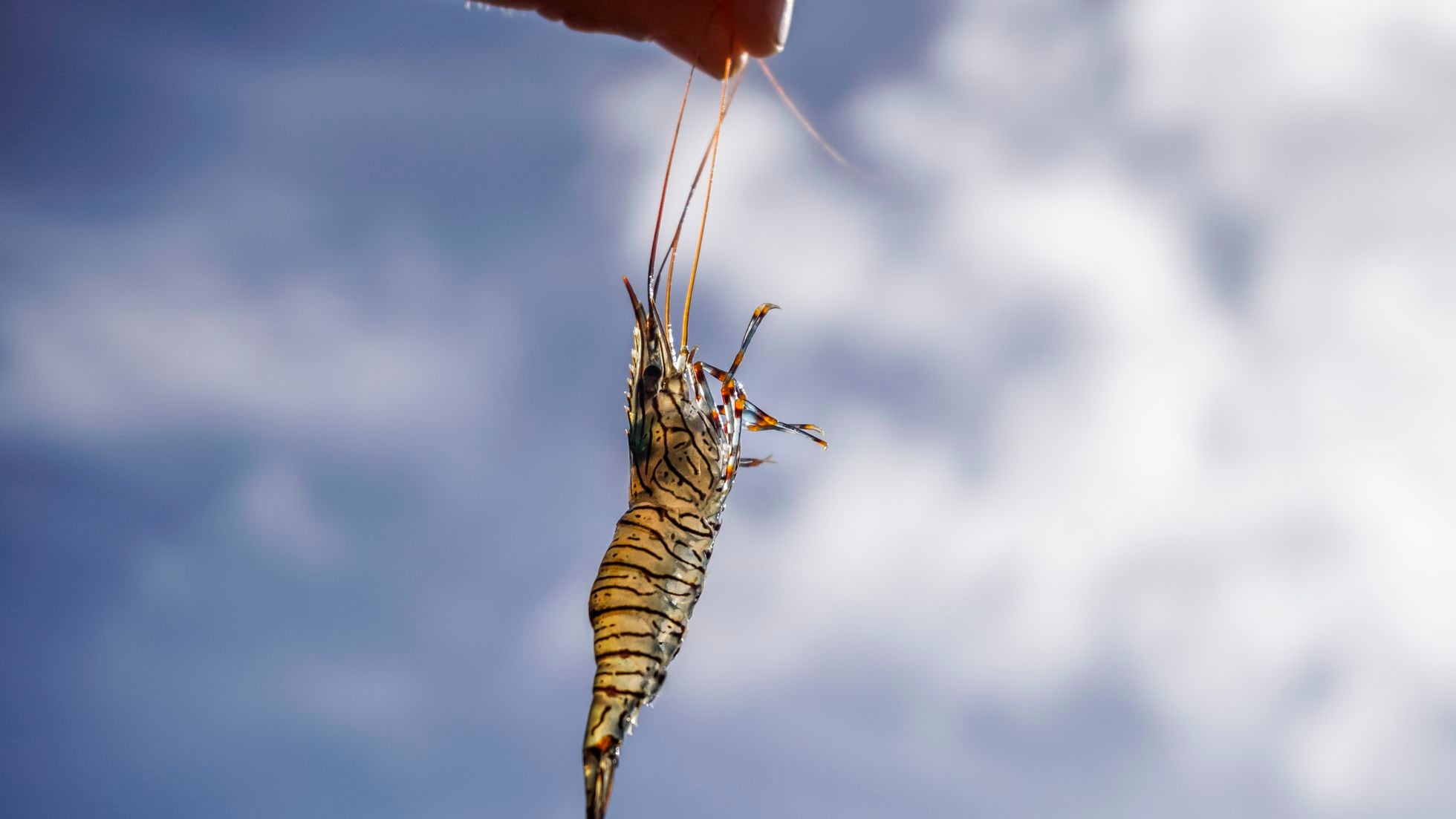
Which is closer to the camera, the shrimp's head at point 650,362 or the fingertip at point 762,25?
the fingertip at point 762,25

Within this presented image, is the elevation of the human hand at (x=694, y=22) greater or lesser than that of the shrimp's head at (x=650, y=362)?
greater

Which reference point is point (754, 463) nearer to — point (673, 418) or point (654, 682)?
point (673, 418)

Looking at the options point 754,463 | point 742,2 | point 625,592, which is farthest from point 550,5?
point 625,592

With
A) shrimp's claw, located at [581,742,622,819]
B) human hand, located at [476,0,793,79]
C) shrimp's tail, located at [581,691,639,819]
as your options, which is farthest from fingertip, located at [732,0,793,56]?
shrimp's claw, located at [581,742,622,819]

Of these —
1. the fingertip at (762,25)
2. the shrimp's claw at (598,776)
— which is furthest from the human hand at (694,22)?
the shrimp's claw at (598,776)

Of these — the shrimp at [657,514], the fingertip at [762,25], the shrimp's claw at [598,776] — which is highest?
the fingertip at [762,25]

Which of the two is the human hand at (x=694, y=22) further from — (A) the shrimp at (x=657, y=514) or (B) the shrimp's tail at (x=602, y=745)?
(B) the shrimp's tail at (x=602, y=745)
